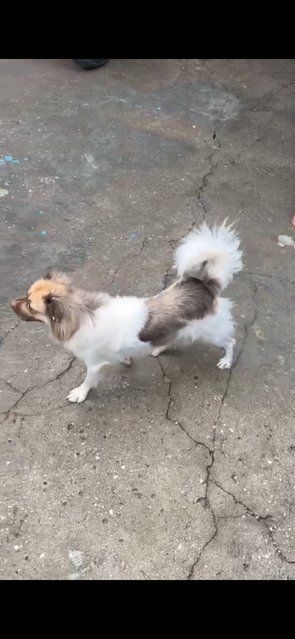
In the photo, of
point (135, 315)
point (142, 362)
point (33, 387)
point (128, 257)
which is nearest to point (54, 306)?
point (135, 315)

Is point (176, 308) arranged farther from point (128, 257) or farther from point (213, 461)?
point (128, 257)

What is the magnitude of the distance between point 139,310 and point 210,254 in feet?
1.91

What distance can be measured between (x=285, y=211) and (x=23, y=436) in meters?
3.54

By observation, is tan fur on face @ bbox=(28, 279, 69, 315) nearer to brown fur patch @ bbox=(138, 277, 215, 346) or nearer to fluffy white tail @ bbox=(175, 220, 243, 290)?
brown fur patch @ bbox=(138, 277, 215, 346)

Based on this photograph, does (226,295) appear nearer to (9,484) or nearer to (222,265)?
(222,265)

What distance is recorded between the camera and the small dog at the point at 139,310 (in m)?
2.95

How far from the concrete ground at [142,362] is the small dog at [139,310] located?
1.45 ft

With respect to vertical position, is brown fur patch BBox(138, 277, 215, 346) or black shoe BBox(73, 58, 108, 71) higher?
black shoe BBox(73, 58, 108, 71)

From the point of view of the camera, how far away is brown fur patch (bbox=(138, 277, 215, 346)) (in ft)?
10.7

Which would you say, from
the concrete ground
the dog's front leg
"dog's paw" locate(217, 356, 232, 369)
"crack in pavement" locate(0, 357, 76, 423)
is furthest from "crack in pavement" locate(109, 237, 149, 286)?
"dog's paw" locate(217, 356, 232, 369)

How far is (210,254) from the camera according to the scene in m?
3.19

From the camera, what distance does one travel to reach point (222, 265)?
325 centimetres

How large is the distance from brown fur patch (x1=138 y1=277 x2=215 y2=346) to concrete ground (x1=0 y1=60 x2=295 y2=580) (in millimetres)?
653

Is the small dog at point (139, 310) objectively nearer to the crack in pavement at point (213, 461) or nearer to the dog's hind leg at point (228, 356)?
the dog's hind leg at point (228, 356)
